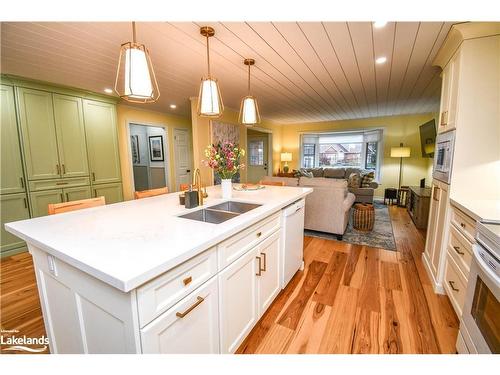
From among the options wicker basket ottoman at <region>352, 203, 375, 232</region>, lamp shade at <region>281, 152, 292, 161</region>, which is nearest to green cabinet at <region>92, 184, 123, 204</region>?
wicker basket ottoman at <region>352, 203, 375, 232</region>

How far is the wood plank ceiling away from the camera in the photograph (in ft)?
5.69

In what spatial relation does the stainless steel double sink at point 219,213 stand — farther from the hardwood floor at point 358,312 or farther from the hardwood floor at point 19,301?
the hardwood floor at point 19,301

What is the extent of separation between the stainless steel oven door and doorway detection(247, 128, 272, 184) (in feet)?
20.0

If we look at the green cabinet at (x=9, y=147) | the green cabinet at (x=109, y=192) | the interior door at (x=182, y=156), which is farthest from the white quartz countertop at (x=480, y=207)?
the interior door at (x=182, y=156)

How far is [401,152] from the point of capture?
549cm

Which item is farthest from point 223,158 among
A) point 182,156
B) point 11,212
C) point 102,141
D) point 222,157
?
point 182,156

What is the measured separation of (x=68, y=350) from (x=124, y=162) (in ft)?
12.1

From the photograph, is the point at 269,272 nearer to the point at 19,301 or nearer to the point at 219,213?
the point at 219,213

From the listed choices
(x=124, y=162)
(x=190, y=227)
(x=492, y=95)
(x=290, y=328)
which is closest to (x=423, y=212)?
(x=492, y=95)

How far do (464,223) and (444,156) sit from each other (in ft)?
2.55

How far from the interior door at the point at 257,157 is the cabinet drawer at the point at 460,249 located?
5793 mm

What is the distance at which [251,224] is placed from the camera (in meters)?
1.35
